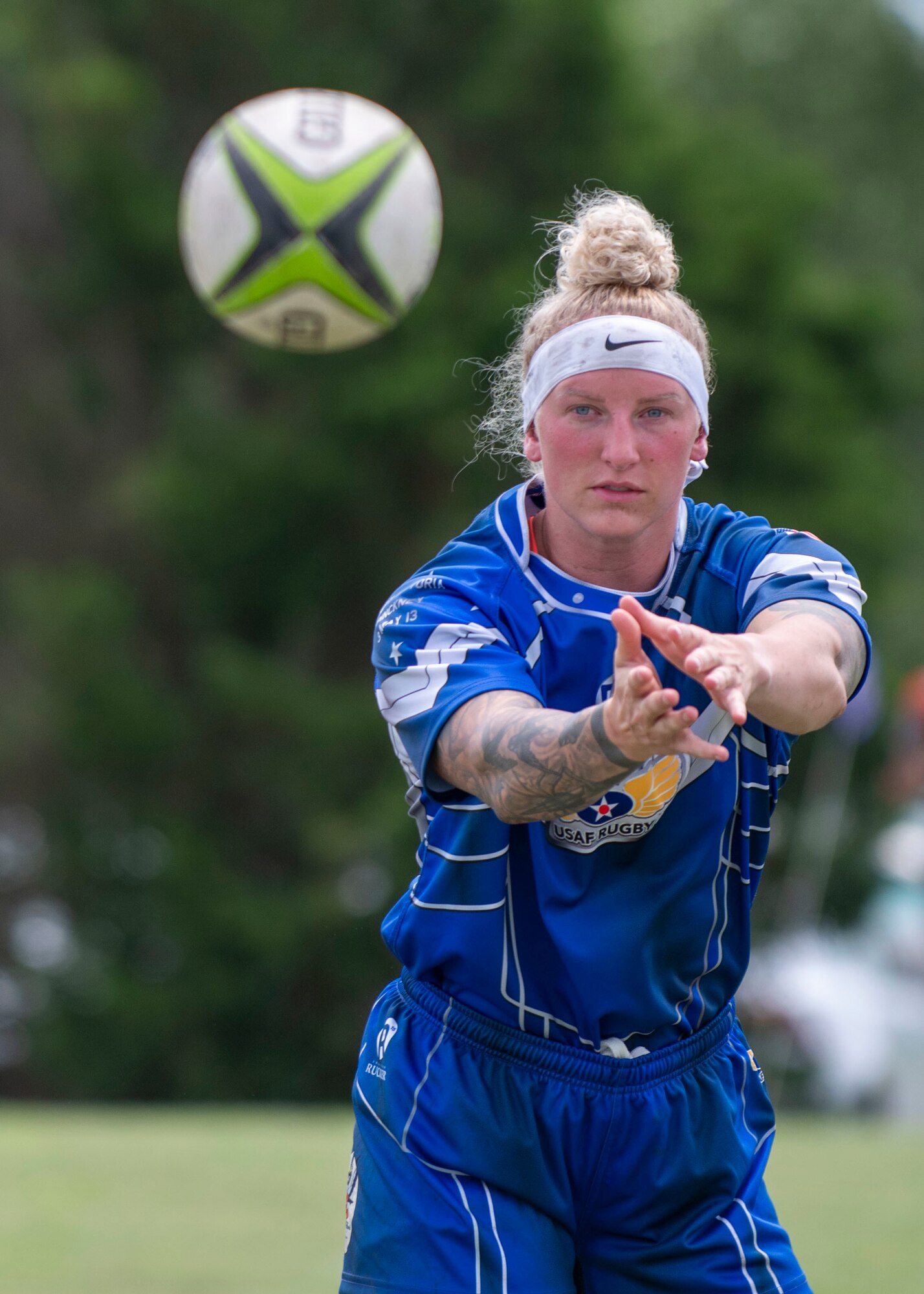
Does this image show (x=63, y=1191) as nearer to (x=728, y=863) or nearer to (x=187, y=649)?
(x=728, y=863)

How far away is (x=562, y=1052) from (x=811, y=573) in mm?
886

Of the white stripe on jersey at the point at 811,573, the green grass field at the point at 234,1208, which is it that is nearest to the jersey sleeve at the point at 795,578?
the white stripe on jersey at the point at 811,573

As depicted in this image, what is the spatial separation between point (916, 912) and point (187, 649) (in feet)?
28.2

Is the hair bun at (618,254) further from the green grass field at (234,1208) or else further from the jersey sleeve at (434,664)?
the green grass field at (234,1208)

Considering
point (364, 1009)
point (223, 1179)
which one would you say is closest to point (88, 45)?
point (364, 1009)

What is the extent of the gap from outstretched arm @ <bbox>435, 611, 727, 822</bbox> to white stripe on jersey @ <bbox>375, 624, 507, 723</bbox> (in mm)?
94

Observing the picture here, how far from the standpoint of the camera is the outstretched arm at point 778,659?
218 centimetres

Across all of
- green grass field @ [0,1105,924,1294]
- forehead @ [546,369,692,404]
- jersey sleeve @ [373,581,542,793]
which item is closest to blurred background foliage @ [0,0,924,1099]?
green grass field @ [0,1105,924,1294]

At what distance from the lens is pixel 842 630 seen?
8.51 ft

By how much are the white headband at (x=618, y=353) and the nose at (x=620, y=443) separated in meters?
0.08

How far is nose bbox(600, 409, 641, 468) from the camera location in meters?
2.65

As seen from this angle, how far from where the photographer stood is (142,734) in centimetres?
1586

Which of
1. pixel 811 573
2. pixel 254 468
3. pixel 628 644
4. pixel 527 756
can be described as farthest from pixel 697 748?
pixel 254 468

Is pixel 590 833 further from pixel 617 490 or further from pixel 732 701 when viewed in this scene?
pixel 732 701
